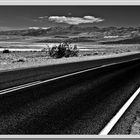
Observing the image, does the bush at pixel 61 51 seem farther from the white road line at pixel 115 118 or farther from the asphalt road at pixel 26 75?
the white road line at pixel 115 118

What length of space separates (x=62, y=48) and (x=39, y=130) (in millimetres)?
35482

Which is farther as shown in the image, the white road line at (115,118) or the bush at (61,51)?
the bush at (61,51)

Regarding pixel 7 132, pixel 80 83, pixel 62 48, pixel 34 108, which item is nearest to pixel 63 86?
pixel 80 83

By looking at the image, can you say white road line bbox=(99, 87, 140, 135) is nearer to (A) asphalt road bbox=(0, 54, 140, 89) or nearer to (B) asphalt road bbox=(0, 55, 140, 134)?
(B) asphalt road bbox=(0, 55, 140, 134)

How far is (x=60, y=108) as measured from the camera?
7.84 meters

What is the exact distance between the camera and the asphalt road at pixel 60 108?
6.14 m

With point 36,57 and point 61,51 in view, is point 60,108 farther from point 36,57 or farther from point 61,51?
point 36,57

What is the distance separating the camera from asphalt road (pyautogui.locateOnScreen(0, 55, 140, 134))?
242 inches

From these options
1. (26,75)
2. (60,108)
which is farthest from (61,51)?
(60,108)

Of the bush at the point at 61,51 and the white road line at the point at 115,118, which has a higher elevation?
the white road line at the point at 115,118

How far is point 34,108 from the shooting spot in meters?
7.73

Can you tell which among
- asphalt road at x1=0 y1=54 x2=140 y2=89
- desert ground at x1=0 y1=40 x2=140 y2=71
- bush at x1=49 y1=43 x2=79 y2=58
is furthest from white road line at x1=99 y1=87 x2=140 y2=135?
bush at x1=49 y1=43 x2=79 y2=58

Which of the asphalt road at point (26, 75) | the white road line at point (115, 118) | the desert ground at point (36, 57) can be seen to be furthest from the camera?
the desert ground at point (36, 57)

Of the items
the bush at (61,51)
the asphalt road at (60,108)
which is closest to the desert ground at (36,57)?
the bush at (61,51)
